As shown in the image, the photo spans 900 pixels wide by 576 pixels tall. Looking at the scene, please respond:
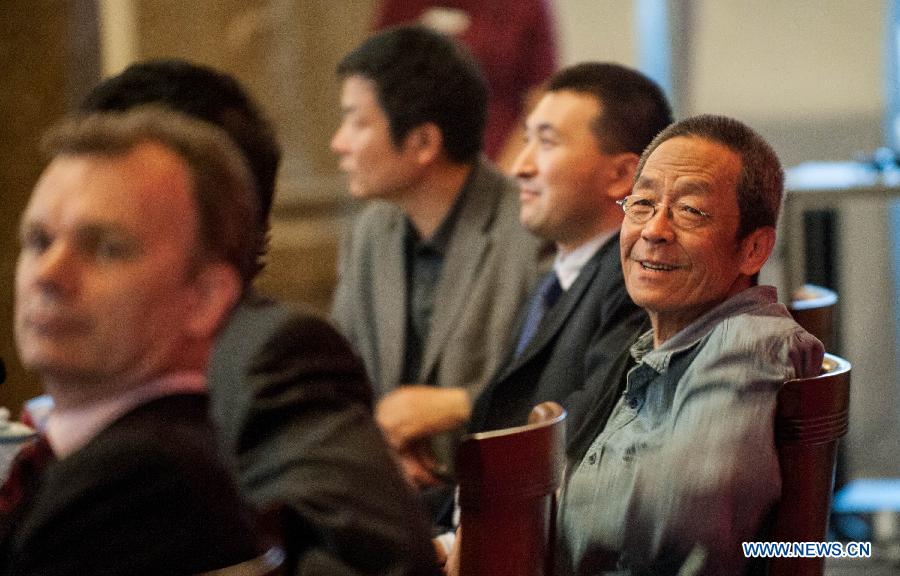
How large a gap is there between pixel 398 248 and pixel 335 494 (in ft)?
6.06

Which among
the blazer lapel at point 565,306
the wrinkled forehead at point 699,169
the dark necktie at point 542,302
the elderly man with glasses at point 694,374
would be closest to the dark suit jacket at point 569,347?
the blazer lapel at point 565,306

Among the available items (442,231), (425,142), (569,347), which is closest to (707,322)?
(569,347)

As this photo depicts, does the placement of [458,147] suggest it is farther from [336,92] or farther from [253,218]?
[336,92]

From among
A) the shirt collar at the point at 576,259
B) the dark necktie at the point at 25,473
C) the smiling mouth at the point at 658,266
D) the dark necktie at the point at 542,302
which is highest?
the smiling mouth at the point at 658,266

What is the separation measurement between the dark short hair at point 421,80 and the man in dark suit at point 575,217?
733 mm

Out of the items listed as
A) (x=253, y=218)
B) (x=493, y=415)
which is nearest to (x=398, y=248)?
(x=493, y=415)

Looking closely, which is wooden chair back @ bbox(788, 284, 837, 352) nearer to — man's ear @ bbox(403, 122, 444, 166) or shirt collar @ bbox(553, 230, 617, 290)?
shirt collar @ bbox(553, 230, 617, 290)

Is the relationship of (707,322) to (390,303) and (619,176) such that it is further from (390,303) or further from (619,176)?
(390,303)

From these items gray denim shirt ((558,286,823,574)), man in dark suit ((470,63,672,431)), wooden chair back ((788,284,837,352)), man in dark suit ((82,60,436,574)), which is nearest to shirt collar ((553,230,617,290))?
man in dark suit ((470,63,672,431))

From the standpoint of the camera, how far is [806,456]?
159 centimetres

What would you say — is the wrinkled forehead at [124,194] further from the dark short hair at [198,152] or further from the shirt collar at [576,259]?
the shirt collar at [576,259]

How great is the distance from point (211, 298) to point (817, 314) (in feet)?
3.97

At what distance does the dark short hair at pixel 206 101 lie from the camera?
1741 millimetres

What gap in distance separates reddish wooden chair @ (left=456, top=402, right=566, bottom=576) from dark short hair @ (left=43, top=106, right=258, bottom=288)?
15.5 inches
